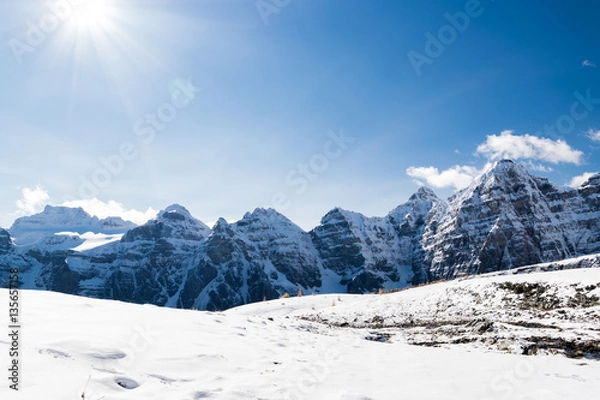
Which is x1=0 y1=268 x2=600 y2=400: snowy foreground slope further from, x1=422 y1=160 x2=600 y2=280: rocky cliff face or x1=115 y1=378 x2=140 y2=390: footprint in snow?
x1=422 y1=160 x2=600 y2=280: rocky cliff face

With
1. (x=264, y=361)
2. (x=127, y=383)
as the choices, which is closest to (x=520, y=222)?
(x=264, y=361)

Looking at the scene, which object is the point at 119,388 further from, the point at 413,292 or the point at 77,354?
the point at 413,292

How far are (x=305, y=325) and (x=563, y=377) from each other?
11.9 m

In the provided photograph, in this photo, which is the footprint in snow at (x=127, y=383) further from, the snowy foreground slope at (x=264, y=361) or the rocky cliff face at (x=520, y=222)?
the rocky cliff face at (x=520, y=222)

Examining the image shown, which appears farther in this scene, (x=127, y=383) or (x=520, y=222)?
(x=520, y=222)

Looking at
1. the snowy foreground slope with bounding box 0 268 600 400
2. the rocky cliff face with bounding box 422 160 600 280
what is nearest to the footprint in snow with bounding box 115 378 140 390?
the snowy foreground slope with bounding box 0 268 600 400

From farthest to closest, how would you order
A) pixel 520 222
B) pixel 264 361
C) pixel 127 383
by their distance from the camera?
pixel 520 222, pixel 264 361, pixel 127 383

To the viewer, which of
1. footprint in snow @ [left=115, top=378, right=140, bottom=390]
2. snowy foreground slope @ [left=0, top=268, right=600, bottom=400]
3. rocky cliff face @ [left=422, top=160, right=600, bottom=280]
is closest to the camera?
footprint in snow @ [left=115, top=378, right=140, bottom=390]

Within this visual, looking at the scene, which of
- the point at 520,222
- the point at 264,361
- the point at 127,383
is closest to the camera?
the point at 127,383

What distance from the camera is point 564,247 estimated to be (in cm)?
17350

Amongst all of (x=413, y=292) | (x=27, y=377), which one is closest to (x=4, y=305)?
(x=27, y=377)

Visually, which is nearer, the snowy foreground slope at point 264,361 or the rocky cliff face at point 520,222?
the snowy foreground slope at point 264,361

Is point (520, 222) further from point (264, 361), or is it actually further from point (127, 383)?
point (127, 383)

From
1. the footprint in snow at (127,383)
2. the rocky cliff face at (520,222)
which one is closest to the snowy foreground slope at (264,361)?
the footprint in snow at (127,383)
